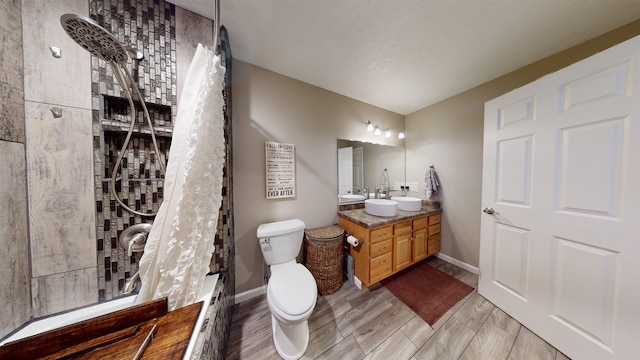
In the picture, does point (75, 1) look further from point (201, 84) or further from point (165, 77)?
point (201, 84)

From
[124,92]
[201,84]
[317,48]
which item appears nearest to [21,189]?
[124,92]

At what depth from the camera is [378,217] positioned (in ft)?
5.88

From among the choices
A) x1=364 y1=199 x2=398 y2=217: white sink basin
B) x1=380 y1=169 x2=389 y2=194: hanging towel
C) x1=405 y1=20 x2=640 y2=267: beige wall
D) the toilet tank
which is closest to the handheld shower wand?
the toilet tank

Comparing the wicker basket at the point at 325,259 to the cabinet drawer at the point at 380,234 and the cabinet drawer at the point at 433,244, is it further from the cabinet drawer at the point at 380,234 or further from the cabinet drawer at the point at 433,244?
the cabinet drawer at the point at 433,244

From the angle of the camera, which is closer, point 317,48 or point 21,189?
point 21,189

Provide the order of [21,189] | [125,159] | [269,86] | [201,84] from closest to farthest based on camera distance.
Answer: [21,189], [201,84], [125,159], [269,86]

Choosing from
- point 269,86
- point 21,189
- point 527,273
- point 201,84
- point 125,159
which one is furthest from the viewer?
point 269,86

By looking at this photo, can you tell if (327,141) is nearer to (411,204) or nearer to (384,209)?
(384,209)

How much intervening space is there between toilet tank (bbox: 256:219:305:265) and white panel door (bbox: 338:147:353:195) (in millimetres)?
762

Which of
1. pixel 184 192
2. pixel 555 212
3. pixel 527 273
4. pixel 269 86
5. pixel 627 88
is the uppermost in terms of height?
pixel 269 86

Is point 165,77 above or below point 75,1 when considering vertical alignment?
below

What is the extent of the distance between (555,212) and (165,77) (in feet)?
9.14

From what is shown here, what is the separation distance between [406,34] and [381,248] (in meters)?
1.81

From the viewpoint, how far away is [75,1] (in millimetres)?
917
